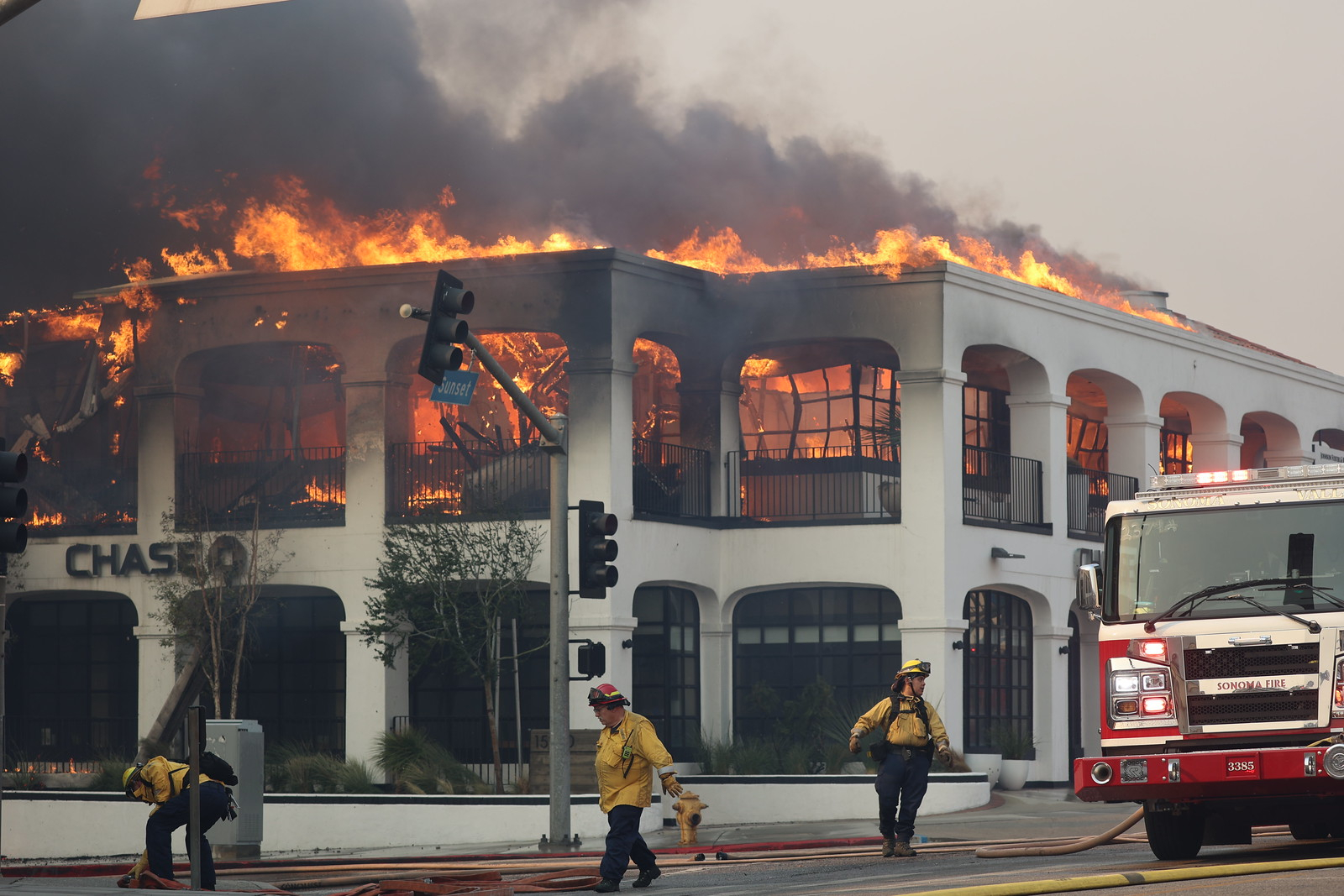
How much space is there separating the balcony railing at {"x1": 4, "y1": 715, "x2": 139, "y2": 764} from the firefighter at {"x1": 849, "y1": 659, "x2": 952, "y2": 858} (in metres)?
17.2

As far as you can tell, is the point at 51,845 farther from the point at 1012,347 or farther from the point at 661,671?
the point at 1012,347

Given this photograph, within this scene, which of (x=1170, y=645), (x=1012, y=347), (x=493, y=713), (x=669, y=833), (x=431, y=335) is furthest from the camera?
(x=1012, y=347)

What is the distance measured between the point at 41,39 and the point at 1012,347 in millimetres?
15307

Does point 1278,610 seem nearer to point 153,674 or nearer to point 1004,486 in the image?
point 1004,486

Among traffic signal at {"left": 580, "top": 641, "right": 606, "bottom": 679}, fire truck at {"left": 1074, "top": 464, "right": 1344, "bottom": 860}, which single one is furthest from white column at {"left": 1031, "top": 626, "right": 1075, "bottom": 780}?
fire truck at {"left": 1074, "top": 464, "right": 1344, "bottom": 860}

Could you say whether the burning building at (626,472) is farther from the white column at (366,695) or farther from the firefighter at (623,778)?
the firefighter at (623,778)

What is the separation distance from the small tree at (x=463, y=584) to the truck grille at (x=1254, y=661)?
1483 cm

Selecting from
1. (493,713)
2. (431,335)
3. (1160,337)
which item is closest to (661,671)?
(493,713)

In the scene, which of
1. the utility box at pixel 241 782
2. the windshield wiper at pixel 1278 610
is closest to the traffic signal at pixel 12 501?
the windshield wiper at pixel 1278 610

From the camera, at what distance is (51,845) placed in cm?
2736

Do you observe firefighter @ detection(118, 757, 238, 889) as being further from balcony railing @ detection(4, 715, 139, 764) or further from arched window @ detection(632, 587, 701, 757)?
balcony railing @ detection(4, 715, 139, 764)

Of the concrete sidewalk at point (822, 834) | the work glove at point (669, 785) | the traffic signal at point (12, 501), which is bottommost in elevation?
the concrete sidewalk at point (822, 834)

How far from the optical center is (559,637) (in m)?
21.1

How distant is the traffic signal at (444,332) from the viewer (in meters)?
17.4
